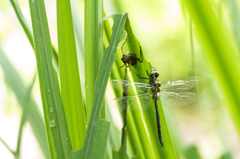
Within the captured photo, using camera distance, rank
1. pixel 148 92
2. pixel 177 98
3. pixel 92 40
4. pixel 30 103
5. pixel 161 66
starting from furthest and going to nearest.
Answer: pixel 161 66 < pixel 30 103 < pixel 177 98 < pixel 148 92 < pixel 92 40

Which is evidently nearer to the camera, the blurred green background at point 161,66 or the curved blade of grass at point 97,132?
the curved blade of grass at point 97,132

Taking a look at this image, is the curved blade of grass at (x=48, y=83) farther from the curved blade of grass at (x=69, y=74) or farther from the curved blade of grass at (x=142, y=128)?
the curved blade of grass at (x=142, y=128)

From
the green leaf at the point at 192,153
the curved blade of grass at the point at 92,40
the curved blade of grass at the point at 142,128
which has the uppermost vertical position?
the curved blade of grass at the point at 92,40

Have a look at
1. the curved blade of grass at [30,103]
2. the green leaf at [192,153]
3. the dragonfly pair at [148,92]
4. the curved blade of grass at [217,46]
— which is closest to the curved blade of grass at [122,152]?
the dragonfly pair at [148,92]

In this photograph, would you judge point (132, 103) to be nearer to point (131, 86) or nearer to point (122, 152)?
point (131, 86)

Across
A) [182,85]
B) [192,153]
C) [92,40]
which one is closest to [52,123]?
[92,40]

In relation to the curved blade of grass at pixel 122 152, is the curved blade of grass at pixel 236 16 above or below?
above
